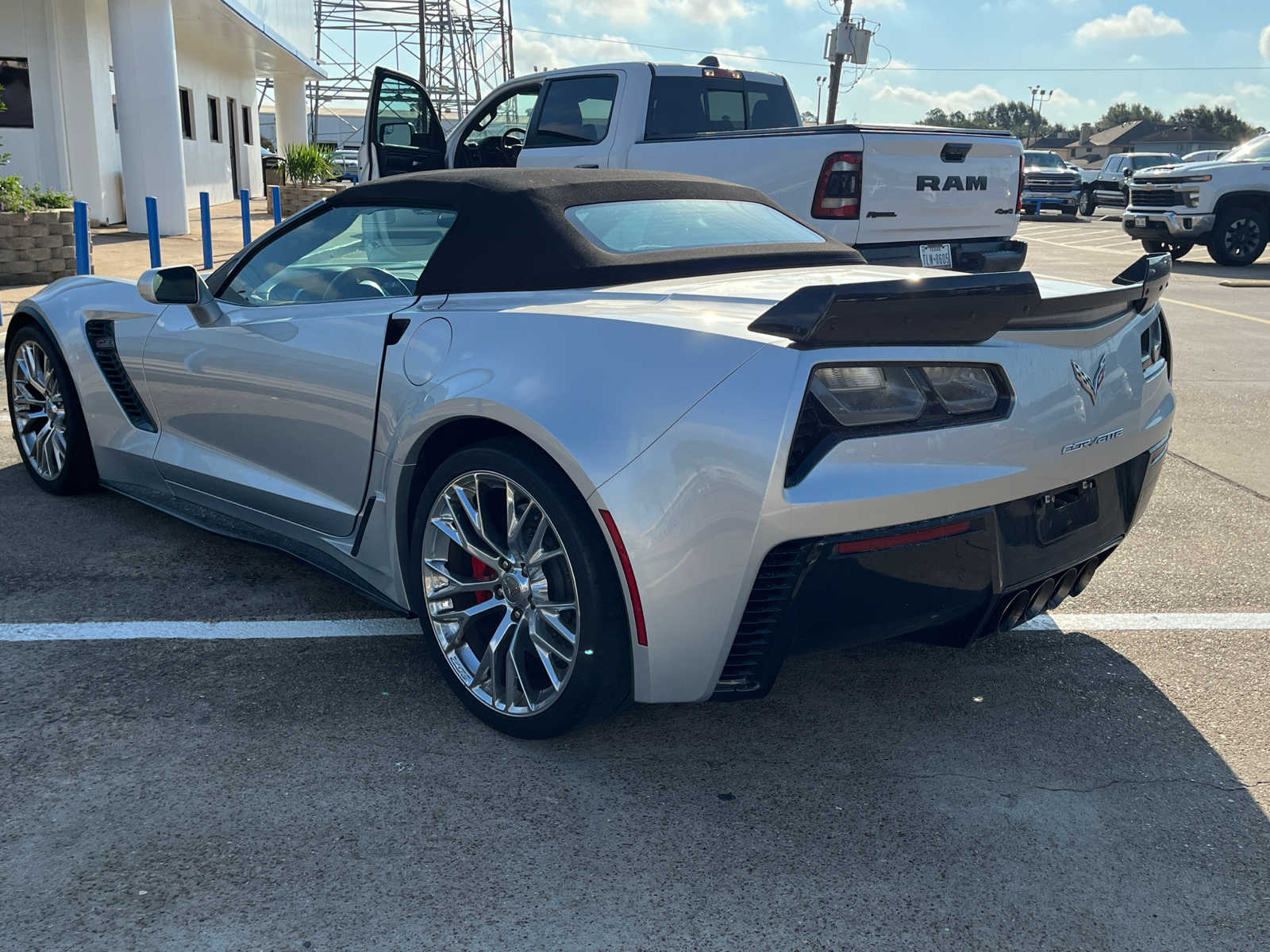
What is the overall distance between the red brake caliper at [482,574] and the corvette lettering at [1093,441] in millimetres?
1447

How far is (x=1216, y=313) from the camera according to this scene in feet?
38.5

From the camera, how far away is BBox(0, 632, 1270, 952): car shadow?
2.27 meters

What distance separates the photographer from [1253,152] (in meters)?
17.1

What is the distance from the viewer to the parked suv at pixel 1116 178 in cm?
3362

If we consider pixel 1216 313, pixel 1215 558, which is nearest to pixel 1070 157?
pixel 1216 313

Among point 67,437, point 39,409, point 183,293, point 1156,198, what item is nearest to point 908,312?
point 183,293

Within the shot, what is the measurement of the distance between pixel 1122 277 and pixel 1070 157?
4682 inches

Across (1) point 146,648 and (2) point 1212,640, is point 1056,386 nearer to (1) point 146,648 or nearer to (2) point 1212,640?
(2) point 1212,640

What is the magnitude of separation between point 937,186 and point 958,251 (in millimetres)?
523

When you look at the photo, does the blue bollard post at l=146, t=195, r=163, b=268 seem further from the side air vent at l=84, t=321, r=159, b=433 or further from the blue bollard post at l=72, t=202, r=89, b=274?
the side air vent at l=84, t=321, r=159, b=433

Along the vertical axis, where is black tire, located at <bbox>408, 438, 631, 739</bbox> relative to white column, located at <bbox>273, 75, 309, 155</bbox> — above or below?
below

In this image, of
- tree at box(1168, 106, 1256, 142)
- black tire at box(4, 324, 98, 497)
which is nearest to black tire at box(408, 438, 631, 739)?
black tire at box(4, 324, 98, 497)

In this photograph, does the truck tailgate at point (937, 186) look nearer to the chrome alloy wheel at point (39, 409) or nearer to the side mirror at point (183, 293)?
the side mirror at point (183, 293)

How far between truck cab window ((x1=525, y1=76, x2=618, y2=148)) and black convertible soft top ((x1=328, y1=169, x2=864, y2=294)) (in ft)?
18.7
